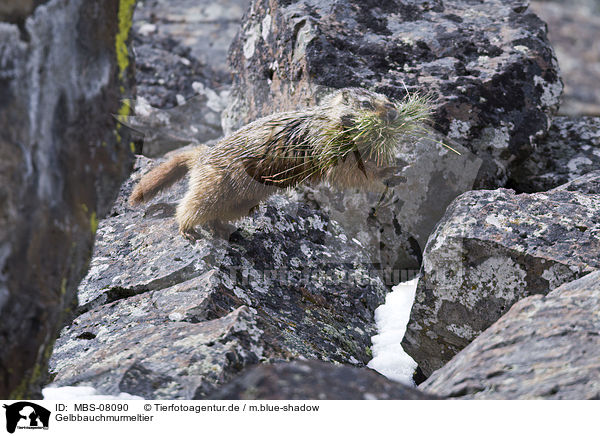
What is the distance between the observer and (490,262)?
3441 mm

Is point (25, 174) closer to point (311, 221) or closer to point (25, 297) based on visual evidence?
point (25, 297)

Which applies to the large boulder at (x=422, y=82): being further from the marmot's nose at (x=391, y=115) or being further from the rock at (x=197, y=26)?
the rock at (x=197, y=26)

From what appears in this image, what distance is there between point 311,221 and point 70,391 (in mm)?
2508

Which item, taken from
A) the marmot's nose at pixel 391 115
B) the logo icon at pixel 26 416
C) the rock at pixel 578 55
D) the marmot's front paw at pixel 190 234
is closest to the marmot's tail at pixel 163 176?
the marmot's front paw at pixel 190 234

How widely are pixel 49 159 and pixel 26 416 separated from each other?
89cm

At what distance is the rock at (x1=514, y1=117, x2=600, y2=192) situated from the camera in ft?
16.0

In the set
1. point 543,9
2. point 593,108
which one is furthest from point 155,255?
point 543,9

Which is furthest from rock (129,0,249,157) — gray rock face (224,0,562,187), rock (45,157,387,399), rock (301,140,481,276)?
rock (301,140,481,276)

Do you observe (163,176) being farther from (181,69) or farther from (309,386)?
(181,69)

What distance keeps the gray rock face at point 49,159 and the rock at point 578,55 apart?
185 inches

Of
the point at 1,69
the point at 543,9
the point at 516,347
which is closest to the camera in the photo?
the point at 1,69

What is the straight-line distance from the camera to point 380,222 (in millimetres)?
4691

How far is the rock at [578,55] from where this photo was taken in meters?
5.98

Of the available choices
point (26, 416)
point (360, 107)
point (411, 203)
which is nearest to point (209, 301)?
point (26, 416)
